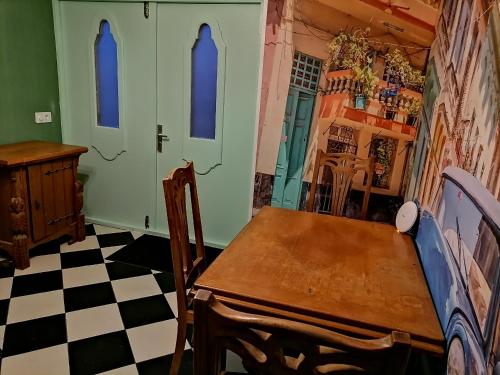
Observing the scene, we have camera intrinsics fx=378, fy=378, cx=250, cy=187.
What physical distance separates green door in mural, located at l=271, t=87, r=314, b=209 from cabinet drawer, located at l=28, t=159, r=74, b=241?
166 cm

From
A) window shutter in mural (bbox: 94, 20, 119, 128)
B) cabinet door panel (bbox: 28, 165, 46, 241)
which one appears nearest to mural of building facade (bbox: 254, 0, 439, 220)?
window shutter in mural (bbox: 94, 20, 119, 128)

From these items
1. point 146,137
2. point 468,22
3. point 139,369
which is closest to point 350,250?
point 468,22

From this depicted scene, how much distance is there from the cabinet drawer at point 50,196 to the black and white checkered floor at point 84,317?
249mm

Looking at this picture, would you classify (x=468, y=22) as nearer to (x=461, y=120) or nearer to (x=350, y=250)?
(x=461, y=120)

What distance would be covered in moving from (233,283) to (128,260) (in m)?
1.94

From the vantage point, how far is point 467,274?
3.29ft

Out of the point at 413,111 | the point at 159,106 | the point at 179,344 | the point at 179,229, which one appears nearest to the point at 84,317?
the point at 179,344

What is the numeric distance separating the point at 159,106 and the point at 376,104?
1749mm

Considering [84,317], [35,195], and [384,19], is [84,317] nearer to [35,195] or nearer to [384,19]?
[35,195]

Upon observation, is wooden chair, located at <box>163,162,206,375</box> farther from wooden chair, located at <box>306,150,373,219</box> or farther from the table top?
wooden chair, located at <box>306,150,373,219</box>

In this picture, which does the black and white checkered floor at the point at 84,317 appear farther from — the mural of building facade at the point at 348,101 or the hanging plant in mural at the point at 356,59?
the hanging plant in mural at the point at 356,59

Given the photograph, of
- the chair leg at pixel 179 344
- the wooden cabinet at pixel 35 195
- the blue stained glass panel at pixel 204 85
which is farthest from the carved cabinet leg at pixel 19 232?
the chair leg at pixel 179 344

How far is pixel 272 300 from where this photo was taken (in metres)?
1.17

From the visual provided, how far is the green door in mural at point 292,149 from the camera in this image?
2797mm
